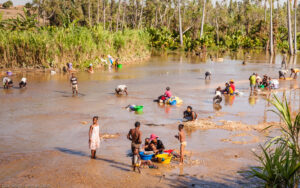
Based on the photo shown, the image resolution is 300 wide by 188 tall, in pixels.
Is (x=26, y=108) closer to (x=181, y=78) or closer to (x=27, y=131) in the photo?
(x=27, y=131)

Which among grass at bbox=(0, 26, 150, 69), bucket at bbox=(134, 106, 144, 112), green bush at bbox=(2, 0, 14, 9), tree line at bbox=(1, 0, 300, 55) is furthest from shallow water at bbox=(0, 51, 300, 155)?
green bush at bbox=(2, 0, 14, 9)

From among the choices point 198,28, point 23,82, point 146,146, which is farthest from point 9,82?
point 198,28

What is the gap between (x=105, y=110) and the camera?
16406mm

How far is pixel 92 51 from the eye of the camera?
32125 millimetres

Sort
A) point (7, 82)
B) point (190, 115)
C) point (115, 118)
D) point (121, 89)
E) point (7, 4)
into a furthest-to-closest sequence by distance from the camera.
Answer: point (7, 4)
point (7, 82)
point (121, 89)
point (115, 118)
point (190, 115)

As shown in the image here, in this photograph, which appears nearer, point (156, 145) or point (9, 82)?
point (156, 145)

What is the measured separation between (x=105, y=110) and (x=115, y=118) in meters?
1.58

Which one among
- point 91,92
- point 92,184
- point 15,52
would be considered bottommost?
point 92,184

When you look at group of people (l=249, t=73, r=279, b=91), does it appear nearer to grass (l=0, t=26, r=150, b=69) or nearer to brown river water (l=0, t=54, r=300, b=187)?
brown river water (l=0, t=54, r=300, b=187)

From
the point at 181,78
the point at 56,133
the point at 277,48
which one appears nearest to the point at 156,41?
the point at 277,48

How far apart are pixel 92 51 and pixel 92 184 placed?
24.8m

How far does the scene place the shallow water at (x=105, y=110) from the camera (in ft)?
39.0

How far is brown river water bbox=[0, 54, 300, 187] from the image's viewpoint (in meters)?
9.90

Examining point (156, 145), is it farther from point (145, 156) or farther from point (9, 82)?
point (9, 82)
